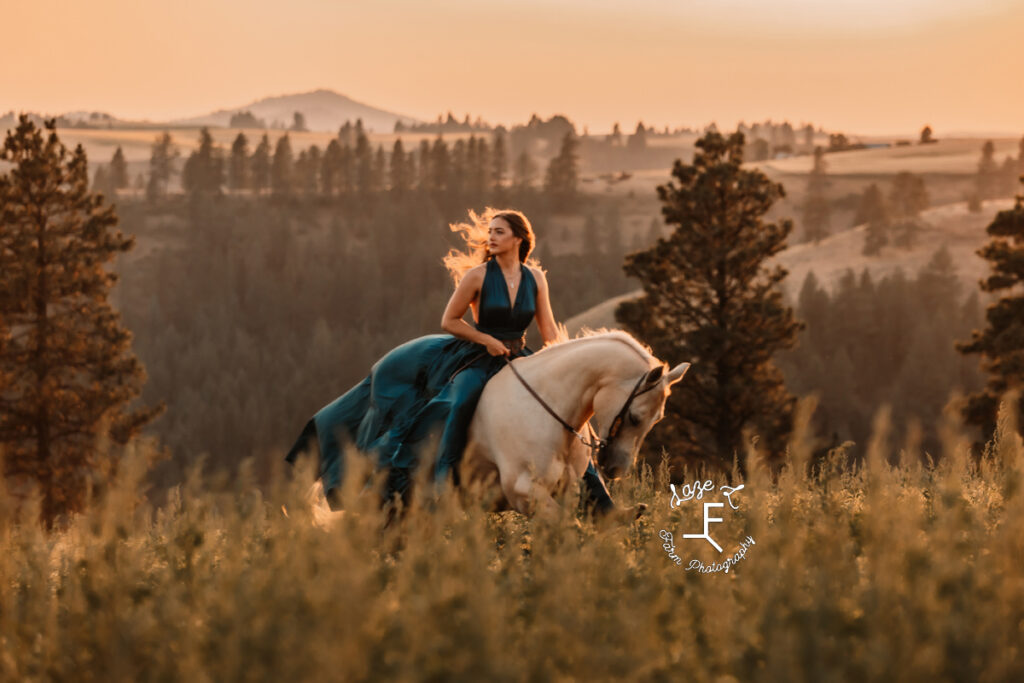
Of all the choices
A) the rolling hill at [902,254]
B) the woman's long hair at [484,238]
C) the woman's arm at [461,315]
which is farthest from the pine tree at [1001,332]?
the rolling hill at [902,254]

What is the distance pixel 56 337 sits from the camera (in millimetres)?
42250

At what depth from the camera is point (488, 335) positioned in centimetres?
963

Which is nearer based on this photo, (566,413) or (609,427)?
(609,427)

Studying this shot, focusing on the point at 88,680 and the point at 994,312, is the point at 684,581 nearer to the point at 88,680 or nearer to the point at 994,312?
the point at 88,680

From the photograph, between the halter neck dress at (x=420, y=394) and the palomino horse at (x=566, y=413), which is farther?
the halter neck dress at (x=420, y=394)

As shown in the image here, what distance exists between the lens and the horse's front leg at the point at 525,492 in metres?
8.57

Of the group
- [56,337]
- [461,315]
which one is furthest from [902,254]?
[461,315]

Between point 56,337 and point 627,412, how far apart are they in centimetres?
3778

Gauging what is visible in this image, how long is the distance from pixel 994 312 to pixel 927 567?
4101 cm

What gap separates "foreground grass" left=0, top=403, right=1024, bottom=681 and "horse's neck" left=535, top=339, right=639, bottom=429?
252cm

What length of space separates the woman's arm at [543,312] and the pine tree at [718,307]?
1383 inches

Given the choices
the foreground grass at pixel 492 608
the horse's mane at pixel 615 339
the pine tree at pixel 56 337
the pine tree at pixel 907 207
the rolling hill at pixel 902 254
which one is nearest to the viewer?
the foreground grass at pixel 492 608

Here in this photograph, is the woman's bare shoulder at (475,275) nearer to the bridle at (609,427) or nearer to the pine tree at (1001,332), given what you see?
the bridle at (609,427)

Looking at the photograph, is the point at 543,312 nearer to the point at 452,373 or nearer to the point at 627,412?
the point at 452,373
